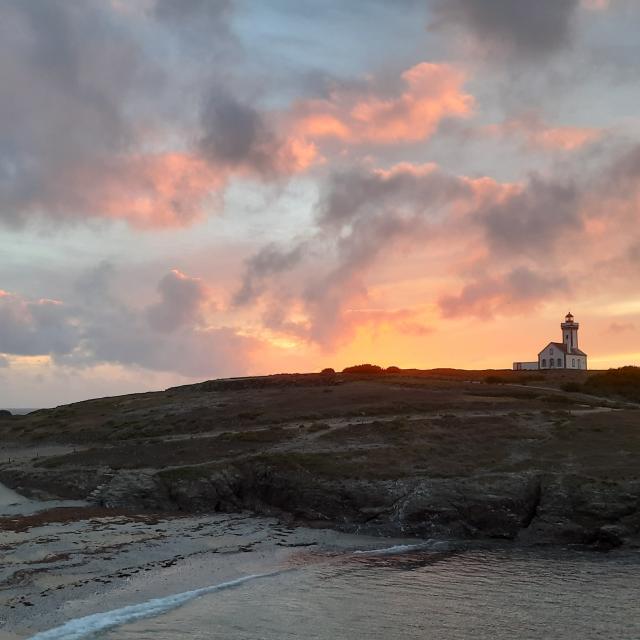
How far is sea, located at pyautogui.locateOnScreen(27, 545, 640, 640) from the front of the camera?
25.8 meters

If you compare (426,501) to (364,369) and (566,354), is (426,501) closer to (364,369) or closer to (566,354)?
(364,369)

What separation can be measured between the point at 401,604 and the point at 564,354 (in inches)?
6022

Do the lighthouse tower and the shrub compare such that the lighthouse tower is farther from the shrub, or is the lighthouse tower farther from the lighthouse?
the shrub

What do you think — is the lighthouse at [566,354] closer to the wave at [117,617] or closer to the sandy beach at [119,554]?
the sandy beach at [119,554]

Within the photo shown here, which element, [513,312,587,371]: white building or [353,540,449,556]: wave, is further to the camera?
[513,312,587,371]: white building

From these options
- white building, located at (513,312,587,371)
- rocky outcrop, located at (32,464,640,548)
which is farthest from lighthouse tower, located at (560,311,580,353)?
rocky outcrop, located at (32,464,640,548)

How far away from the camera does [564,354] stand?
170 m

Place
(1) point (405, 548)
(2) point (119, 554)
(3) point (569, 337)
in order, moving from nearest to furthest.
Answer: (2) point (119, 554)
(1) point (405, 548)
(3) point (569, 337)

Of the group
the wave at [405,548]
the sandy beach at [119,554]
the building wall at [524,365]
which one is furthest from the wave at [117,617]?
the building wall at [524,365]

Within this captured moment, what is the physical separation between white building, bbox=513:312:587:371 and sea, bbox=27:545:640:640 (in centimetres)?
13940

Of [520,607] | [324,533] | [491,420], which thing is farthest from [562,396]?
[520,607]

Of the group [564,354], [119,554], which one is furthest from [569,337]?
[119,554]

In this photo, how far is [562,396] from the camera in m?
83.8

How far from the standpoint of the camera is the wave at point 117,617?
81.0 ft
